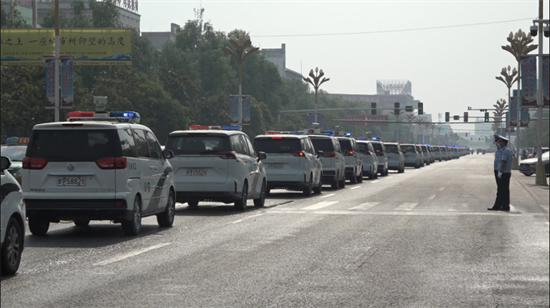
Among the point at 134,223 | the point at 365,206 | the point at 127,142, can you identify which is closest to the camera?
the point at 127,142

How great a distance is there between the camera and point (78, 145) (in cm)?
1365

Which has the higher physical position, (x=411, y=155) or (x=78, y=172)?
(x=78, y=172)

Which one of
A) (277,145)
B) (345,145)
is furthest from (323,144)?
(277,145)

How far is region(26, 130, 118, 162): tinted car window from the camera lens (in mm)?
13617

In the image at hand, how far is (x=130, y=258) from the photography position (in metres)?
11.4

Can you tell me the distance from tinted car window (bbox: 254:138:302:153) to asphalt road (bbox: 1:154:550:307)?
7486mm

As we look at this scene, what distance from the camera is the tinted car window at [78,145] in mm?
13617

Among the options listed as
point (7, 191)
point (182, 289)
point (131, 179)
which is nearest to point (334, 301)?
point (182, 289)

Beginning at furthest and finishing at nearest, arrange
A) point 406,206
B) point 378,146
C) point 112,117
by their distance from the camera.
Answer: point 378,146 → point 406,206 → point 112,117

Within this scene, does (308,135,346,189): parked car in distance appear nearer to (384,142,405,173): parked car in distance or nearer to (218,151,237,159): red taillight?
(218,151,237,159): red taillight

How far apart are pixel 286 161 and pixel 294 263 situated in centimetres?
1513

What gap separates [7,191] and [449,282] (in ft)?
15.8

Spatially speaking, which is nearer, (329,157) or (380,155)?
(329,157)

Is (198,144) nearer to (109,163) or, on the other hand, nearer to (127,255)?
(109,163)
